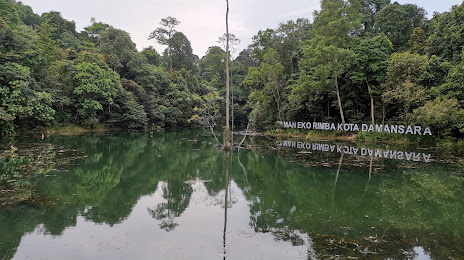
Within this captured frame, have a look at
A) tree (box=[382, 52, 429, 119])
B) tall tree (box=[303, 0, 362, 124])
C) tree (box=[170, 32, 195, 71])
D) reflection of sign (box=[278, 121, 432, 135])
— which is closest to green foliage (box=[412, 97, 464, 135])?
reflection of sign (box=[278, 121, 432, 135])

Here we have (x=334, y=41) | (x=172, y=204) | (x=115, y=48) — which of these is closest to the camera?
(x=172, y=204)

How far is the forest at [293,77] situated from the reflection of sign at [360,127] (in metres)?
0.58

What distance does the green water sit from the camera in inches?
177

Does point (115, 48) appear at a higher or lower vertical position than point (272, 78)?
higher

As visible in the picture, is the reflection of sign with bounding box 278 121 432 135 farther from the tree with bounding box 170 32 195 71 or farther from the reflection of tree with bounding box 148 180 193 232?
the tree with bounding box 170 32 195 71

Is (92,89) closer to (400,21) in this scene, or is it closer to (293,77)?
(293,77)

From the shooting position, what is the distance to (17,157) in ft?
39.9

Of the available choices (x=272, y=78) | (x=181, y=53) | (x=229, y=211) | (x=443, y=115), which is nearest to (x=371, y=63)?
A: (x=443, y=115)

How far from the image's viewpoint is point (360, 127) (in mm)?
23547

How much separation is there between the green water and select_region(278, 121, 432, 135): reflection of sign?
8.34 m

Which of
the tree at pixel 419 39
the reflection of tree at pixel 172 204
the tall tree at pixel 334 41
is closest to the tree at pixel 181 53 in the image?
the tall tree at pixel 334 41

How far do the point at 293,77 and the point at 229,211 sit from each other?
2498 centimetres

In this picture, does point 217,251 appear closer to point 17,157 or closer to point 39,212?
point 39,212

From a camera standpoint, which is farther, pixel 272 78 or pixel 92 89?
pixel 92 89
